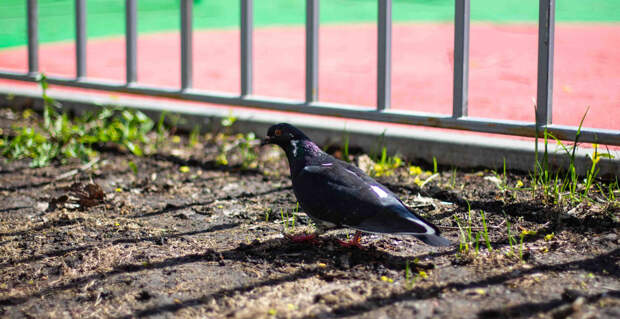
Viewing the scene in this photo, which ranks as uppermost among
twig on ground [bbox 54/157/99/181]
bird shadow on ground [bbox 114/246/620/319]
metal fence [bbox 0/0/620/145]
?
metal fence [bbox 0/0/620/145]

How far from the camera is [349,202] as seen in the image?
3207 millimetres

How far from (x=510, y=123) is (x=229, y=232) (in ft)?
5.56

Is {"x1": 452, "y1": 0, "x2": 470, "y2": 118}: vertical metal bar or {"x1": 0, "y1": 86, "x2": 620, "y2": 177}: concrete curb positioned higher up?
{"x1": 452, "y1": 0, "x2": 470, "y2": 118}: vertical metal bar

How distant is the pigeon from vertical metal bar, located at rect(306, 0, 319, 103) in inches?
51.8

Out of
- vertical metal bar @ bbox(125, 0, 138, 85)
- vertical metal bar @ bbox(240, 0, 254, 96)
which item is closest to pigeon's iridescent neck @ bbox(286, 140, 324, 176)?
vertical metal bar @ bbox(240, 0, 254, 96)

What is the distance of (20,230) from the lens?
3762 mm

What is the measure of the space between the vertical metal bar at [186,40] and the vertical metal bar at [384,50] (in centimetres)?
160

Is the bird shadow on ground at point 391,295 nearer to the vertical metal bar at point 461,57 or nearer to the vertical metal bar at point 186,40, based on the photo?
the vertical metal bar at point 461,57

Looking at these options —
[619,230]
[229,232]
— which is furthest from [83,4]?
[619,230]

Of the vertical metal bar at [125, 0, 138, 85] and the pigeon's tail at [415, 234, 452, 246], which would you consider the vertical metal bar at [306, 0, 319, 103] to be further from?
the pigeon's tail at [415, 234, 452, 246]

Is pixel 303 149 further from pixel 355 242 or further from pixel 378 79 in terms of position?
pixel 378 79

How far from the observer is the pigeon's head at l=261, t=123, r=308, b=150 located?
3811 millimetres

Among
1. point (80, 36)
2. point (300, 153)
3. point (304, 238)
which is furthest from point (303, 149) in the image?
point (80, 36)

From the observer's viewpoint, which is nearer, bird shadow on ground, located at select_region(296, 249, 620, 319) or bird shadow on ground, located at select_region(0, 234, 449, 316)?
bird shadow on ground, located at select_region(296, 249, 620, 319)
